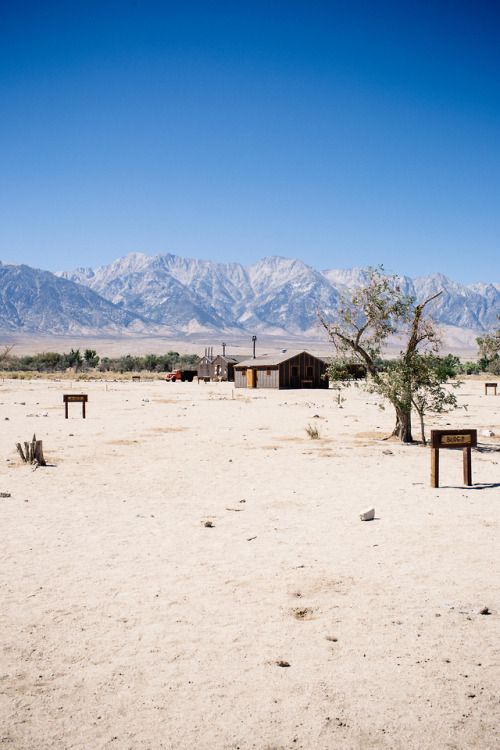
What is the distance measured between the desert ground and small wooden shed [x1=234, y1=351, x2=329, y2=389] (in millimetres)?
37698

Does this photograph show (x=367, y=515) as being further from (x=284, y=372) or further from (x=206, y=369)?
(x=206, y=369)

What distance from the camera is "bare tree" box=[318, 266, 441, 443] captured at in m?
15.1

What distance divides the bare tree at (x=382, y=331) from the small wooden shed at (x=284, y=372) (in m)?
32.6

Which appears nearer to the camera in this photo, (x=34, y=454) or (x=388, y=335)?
(x=34, y=454)

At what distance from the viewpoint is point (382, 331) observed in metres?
15.6

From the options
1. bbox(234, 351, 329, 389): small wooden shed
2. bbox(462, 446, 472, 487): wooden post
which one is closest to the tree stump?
bbox(462, 446, 472, 487): wooden post

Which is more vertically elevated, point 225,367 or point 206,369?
point 225,367

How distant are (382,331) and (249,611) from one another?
11.4 meters

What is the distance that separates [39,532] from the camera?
25.6 feet

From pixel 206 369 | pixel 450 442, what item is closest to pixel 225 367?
pixel 206 369

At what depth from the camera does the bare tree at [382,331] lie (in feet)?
49.5

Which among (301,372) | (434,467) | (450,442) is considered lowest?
(434,467)

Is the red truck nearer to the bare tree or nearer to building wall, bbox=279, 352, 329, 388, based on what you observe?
building wall, bbox=279, 352, 329, 388

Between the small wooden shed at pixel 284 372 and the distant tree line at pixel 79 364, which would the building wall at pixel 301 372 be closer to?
the small wooden shed at pixel 284 372
